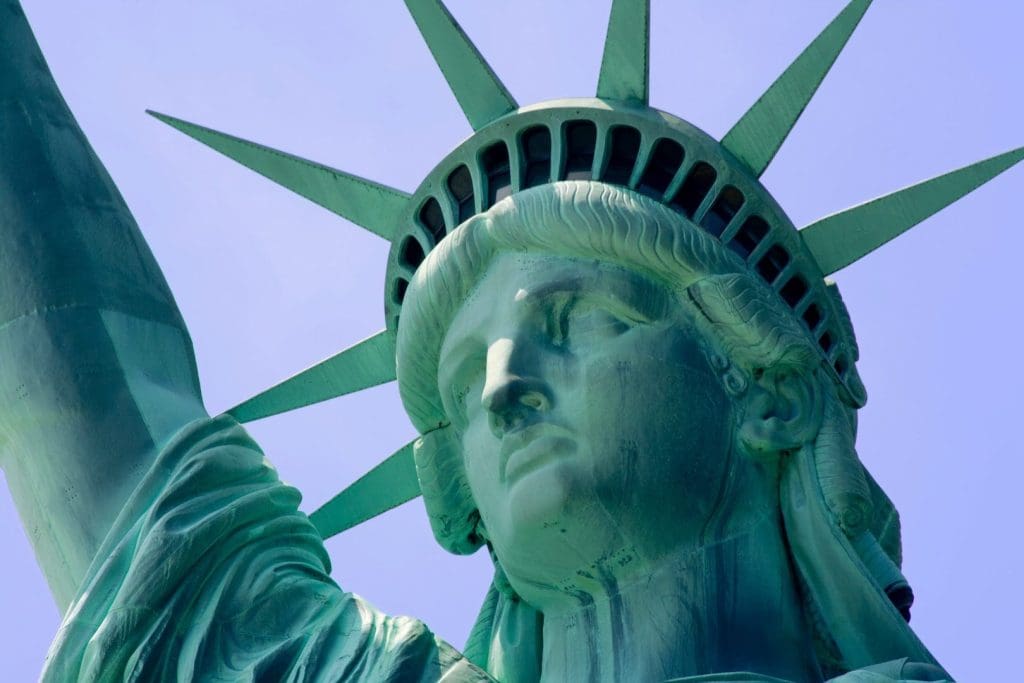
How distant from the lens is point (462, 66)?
15164 millimetres

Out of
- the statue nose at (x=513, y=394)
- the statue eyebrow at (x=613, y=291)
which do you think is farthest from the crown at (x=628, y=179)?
the statue nose at (x=513, y=394)

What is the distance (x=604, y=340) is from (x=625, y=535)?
854 millimetres

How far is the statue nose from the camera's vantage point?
13.9 metres

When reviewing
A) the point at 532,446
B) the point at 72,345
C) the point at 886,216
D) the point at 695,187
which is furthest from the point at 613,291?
the point at 72,345

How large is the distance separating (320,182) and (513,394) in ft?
6.48

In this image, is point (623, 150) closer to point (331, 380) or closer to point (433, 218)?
point (433, 218)

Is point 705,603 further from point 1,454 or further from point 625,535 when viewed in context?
point 1,454

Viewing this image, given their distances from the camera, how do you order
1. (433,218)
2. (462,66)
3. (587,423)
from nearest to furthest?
(587,423), (462,66), (433,218)

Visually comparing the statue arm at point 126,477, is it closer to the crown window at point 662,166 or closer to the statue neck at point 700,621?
the statue neck at point 700,621

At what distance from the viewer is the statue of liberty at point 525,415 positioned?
45.2 ft

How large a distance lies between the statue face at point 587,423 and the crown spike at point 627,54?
106 cm

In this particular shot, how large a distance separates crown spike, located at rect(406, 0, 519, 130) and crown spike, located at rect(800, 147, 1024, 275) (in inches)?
57.5

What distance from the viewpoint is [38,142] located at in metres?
15.6

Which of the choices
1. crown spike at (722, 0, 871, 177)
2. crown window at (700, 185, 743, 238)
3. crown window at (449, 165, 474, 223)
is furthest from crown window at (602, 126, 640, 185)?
crown window at (449, 165, 474, 223)
